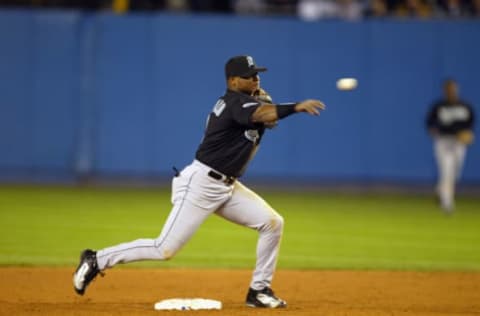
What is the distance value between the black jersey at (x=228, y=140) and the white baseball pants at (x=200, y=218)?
12cm

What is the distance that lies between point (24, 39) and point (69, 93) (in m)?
1.42

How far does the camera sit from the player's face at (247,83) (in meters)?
8.52

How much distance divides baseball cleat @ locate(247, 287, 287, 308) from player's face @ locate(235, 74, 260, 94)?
5.67 ft

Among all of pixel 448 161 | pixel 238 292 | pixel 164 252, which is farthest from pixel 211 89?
pixel 164 252

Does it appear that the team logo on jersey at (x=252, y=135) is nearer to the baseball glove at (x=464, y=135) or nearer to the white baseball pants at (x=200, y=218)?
the white baseball pants at (x=200, y=218)

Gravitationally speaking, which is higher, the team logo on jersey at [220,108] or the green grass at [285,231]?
the team logo on jersey at [220,108]

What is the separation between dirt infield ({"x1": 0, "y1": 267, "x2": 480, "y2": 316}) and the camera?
858 centimetres

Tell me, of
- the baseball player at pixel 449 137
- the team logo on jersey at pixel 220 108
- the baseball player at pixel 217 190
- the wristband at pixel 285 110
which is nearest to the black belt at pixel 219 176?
the baseball player at pixel 217 190

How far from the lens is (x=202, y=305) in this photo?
872 centimetres

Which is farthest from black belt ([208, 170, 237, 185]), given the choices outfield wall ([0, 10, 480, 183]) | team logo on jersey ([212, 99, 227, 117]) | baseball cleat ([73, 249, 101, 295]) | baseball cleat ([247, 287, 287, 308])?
outfield wall ([0, 10, 480, 183])

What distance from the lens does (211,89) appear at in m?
21.2

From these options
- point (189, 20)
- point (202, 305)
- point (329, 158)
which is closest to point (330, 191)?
point (329, 158)

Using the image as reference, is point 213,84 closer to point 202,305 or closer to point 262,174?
point 262,174

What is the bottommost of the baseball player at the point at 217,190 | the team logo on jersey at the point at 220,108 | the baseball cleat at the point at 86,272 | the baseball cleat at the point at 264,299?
the baseball cleat at the point at 264,299
